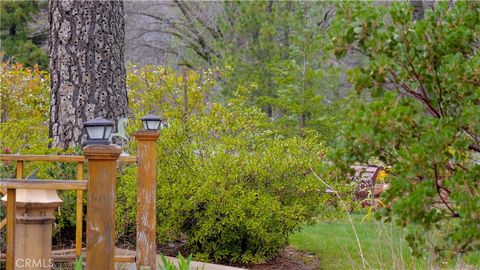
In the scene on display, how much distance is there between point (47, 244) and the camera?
285cm

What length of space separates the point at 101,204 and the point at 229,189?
2.92m

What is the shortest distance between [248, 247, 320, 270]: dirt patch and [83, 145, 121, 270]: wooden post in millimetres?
3026

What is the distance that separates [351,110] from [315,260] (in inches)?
152

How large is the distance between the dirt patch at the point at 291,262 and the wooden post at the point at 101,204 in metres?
3.03

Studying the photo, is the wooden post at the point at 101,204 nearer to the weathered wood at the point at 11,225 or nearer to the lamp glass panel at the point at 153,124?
the weathered wood at the point at 11,225

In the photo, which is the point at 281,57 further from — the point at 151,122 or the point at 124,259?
the point at 124,259

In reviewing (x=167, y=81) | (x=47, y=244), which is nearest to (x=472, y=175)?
(x=47, y=244)

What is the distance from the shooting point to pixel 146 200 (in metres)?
4.89

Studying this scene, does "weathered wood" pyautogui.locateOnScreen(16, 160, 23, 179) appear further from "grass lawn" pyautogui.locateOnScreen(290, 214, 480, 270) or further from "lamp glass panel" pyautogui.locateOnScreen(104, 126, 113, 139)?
"grass lawn" pyautogui.locateOnScreen(290, 214, 480, 270)

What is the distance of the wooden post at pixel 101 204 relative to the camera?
10.2ft

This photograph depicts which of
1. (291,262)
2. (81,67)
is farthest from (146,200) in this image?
(81,67)

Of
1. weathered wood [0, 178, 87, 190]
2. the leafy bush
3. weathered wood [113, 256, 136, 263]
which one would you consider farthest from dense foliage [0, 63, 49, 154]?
weathered wood [0, 178, 87, 190]
